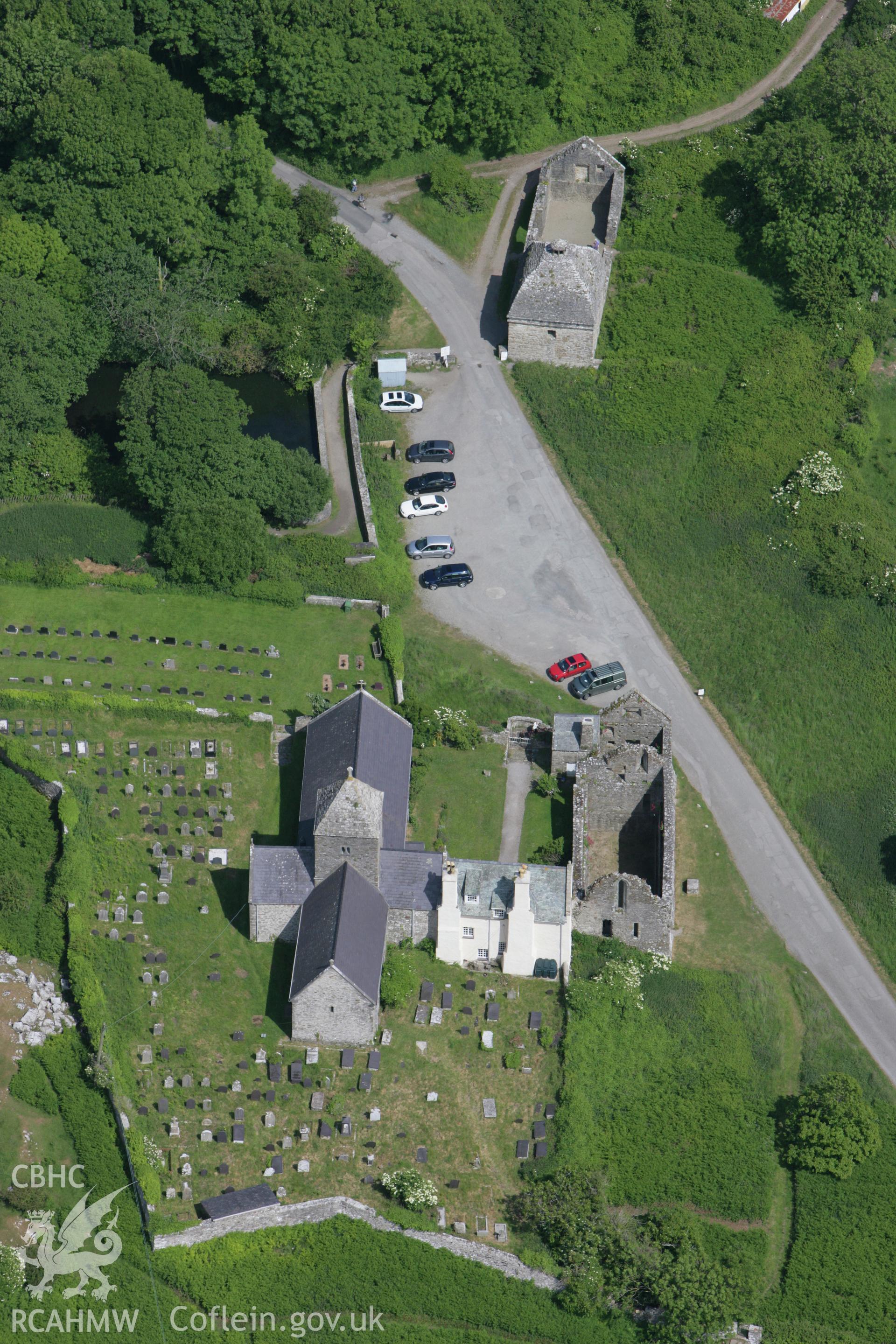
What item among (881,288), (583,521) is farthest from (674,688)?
(881,288)

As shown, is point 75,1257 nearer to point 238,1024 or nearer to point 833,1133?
point 238,1024

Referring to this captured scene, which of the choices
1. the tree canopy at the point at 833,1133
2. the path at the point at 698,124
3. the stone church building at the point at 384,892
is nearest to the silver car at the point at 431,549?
the stone church building at the point at 384,892

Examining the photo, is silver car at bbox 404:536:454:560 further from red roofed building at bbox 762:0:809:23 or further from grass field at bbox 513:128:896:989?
red roofed building at bbox 762:0:809:23

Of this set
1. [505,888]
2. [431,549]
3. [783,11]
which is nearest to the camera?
[505,888]

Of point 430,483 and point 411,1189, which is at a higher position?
point 430,483

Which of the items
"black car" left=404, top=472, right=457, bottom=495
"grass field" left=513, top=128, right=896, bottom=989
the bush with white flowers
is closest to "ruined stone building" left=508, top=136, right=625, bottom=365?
"grass field" left=513, top=128, right=896, bottom=989

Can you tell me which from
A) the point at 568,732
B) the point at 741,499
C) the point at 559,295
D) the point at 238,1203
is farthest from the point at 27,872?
the point at 559,295

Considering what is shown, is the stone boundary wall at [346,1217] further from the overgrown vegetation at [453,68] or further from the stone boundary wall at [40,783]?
the overgrown vegetation at [453,68]
